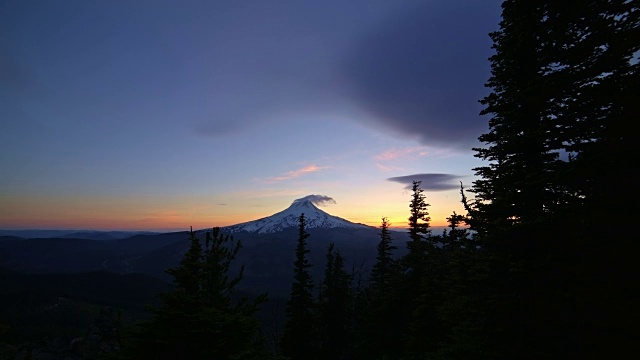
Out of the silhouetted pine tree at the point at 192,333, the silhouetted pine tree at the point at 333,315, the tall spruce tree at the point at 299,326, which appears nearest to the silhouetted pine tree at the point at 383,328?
the silhouetted pine tree at the point at 333,315

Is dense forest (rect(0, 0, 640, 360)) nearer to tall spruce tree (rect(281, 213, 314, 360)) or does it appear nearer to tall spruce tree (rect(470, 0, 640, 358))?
tall spruce tree (rect(470, 0, 640, 358))

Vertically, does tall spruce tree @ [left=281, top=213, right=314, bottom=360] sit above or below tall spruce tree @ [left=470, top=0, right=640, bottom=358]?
below

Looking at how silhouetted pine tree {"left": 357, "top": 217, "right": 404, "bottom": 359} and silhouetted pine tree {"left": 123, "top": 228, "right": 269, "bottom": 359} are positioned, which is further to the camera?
silhouetted pine tree {"left": 357, "top": 217, "right": 404, "bottom": 359}

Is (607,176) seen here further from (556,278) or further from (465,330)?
(465,330)

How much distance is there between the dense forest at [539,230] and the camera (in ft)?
18.7

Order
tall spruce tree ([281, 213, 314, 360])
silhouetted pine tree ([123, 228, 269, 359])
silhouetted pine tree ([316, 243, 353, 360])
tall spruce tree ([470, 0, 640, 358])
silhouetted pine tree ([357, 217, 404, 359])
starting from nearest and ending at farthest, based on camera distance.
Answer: silhouetted pine tree ([123, 228, 269, 359])
tall spruce tree ([470, 0, 640, 358])
silhouetted pine tree ([357, 217, 404, 359])
tall spruce tree ([281, 213, 314, 360])
silhouetted pine tree ([316, 243, 353, 360])

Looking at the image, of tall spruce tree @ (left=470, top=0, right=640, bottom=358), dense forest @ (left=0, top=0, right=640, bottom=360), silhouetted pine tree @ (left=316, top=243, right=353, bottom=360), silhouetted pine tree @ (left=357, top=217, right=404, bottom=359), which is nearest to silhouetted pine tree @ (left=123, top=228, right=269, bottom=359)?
dense forest @ (left=0, top=0, right=640, bottom=360)

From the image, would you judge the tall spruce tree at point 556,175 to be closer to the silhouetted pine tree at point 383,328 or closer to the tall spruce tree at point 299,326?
the silhouetted pine tree at point 383,328

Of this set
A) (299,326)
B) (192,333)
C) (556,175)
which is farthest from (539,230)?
(299,326)

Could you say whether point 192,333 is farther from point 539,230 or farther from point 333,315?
point 333,315

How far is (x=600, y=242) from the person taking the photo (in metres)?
Result: 7.56

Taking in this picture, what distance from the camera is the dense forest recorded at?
5.71 m

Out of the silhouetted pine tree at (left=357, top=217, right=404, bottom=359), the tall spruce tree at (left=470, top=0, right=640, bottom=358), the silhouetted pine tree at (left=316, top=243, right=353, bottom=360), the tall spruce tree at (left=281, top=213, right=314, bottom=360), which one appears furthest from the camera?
the silhouetted pine tree at (left=316, top=243, right=353, bottom=360)

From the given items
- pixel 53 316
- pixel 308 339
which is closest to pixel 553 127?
pixel 308 339
